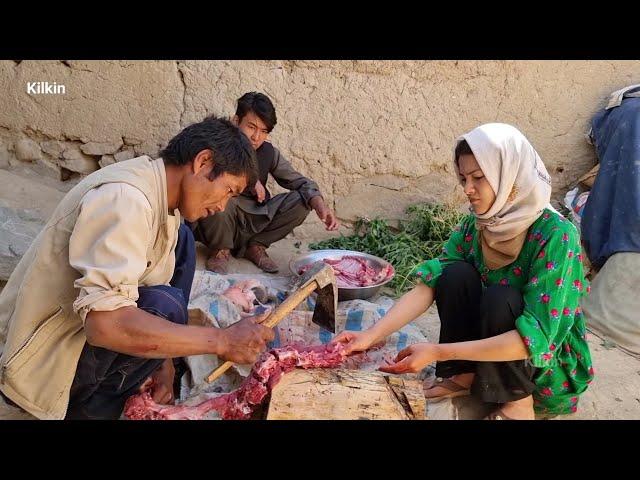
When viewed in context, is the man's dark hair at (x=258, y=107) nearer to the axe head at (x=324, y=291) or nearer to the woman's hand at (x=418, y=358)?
the axe head at (x=324, y=291)

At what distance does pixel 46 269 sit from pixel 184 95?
3154mm

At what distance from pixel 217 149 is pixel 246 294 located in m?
1.52

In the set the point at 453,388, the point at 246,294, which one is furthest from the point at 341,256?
the point at 453,388

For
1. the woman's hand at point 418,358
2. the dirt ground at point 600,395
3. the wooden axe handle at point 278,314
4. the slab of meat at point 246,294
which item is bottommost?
the dirt ground at point 600,395

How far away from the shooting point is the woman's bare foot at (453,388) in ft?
9.52

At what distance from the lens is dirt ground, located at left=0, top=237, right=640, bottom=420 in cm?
286

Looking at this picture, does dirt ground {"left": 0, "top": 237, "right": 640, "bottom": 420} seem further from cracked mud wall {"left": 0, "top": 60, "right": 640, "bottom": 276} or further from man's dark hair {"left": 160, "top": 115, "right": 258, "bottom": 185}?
cracked mud wall {"left": 0, "top": 60, "right": 640, "bottom": 276}

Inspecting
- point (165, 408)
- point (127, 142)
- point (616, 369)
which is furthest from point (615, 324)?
point (127, 142)

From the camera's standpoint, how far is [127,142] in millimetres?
5168

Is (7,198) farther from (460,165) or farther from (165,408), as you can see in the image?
(460,165)

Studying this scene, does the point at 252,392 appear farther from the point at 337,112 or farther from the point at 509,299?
the point at 337,112

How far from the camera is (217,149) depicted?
237 cm

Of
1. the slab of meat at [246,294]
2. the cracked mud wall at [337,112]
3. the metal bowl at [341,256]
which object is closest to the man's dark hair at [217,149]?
the slab of meat at [246,294]

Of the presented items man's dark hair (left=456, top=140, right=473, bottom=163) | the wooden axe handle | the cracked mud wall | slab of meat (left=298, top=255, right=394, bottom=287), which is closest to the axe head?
the wooden axe handle
